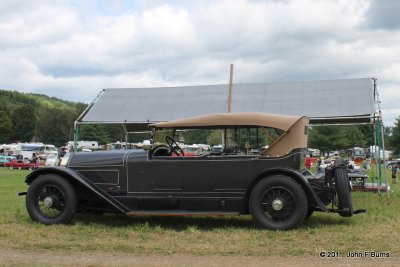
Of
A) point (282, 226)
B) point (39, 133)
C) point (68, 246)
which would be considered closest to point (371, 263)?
point (282, 226)

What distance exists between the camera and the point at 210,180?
6664 millimetres

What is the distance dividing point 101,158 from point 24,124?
89766mm

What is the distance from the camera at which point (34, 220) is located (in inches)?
276

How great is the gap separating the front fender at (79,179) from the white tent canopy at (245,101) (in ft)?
18.0

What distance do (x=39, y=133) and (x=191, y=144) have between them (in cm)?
9583

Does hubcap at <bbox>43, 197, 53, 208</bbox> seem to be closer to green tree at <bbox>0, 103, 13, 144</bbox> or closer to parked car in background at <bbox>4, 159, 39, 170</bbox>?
parked car in background at <bbox>4, 159, 39, 170</bbox>

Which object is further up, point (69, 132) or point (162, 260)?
point (69, 132)

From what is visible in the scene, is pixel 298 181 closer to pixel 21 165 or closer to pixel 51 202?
pixel 51 202

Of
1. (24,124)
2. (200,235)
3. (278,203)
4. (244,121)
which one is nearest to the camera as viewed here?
(200,235)

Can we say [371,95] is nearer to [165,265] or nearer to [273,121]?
[273,121]

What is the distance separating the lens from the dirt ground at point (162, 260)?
473 cm

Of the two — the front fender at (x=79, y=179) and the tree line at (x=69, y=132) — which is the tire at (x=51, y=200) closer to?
the front fender at (x=79, y=179)

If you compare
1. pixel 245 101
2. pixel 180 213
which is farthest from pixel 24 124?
pixel 180 213

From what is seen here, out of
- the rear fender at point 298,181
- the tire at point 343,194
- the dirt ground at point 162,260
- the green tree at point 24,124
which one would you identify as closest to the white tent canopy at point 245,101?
the tire at point 343,194
